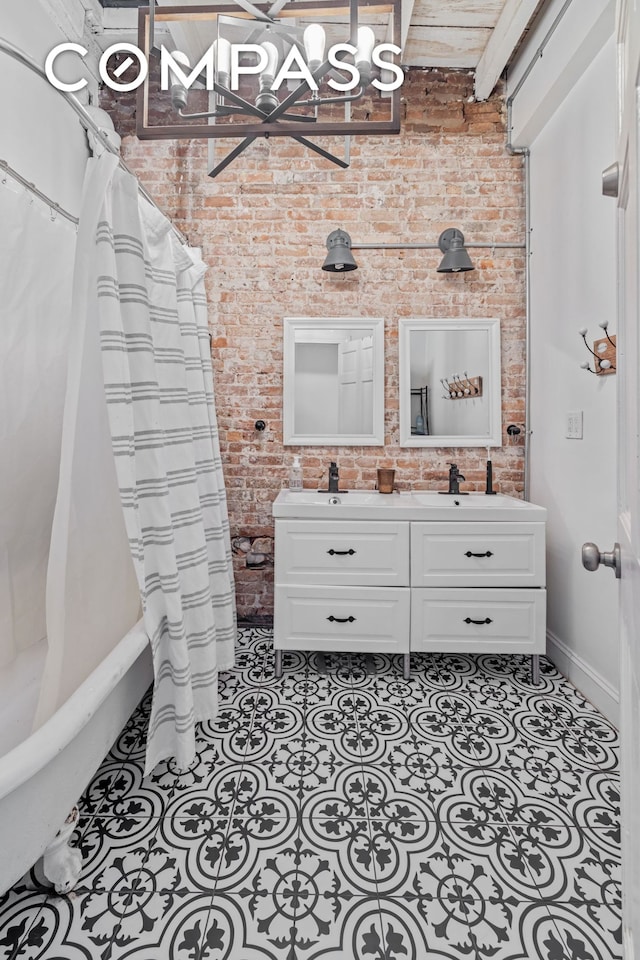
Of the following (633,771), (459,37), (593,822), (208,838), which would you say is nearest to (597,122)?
(459,37)

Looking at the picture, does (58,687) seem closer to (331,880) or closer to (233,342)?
(331,880)

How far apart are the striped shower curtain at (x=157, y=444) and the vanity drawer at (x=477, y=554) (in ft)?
3.36

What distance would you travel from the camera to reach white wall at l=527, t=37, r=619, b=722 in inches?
83.0

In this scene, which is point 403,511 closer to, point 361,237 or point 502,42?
point 361,237

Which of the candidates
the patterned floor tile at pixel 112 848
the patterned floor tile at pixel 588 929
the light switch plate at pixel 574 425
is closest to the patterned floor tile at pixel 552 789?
the patterned floor tile at pixel 588 929

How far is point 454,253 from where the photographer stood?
272 centimetres

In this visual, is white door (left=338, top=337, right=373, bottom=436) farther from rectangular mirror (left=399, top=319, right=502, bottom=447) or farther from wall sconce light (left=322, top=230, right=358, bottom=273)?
wall sconce light (left=322, top=230, right=358, bottom=273)

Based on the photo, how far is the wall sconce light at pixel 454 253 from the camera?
271 cm

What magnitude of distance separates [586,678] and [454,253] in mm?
2224

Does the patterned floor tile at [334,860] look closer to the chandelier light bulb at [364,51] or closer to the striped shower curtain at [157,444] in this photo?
the striped shower curtain at [157,444]

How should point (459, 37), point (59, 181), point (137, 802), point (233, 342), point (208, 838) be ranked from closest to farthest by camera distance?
point (208, 838) → point (137, 802) → point (59, 181) → point (459, 37) → point (233, 342)

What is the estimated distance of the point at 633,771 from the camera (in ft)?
2.62

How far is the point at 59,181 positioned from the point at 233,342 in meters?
1.11

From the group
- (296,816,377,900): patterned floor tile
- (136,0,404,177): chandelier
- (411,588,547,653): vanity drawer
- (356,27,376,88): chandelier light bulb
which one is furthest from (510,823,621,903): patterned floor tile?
(356,27,376,88): chandelier light bulb
